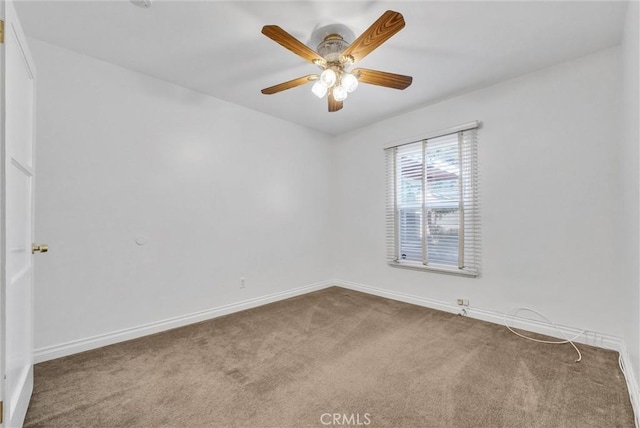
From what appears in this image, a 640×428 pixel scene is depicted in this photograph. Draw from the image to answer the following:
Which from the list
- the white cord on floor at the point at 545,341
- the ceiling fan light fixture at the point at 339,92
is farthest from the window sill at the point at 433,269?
the ceiling fan light fixture at the point at 339,92

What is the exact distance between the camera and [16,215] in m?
1.42

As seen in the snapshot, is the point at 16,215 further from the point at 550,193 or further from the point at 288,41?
the point at 550,193

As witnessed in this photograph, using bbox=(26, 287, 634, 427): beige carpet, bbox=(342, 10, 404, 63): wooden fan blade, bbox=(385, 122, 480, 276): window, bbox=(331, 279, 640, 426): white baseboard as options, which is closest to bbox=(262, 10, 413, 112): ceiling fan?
bbox=(342, 10, 404, 63): wooden fan blade

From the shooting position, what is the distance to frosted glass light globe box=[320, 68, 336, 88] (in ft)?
6.53

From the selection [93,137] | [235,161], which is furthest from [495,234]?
[93,137]

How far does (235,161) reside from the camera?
343cm

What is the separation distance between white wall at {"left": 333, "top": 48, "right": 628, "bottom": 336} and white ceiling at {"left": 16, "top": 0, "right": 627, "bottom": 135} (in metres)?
0.27

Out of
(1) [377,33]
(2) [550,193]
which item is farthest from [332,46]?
(2) [550,193]

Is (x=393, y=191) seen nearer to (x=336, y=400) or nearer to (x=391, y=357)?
(x=391, y=357)

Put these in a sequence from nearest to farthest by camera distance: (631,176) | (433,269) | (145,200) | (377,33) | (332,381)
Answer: (377,33) < (631,176) < (332,381) < (145,200) < (433,269)

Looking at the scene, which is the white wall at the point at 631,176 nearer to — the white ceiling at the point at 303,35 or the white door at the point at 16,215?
the white ceiling at the point at 303,35

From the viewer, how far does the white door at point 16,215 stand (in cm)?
119

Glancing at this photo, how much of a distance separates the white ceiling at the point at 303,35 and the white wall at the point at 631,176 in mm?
308
